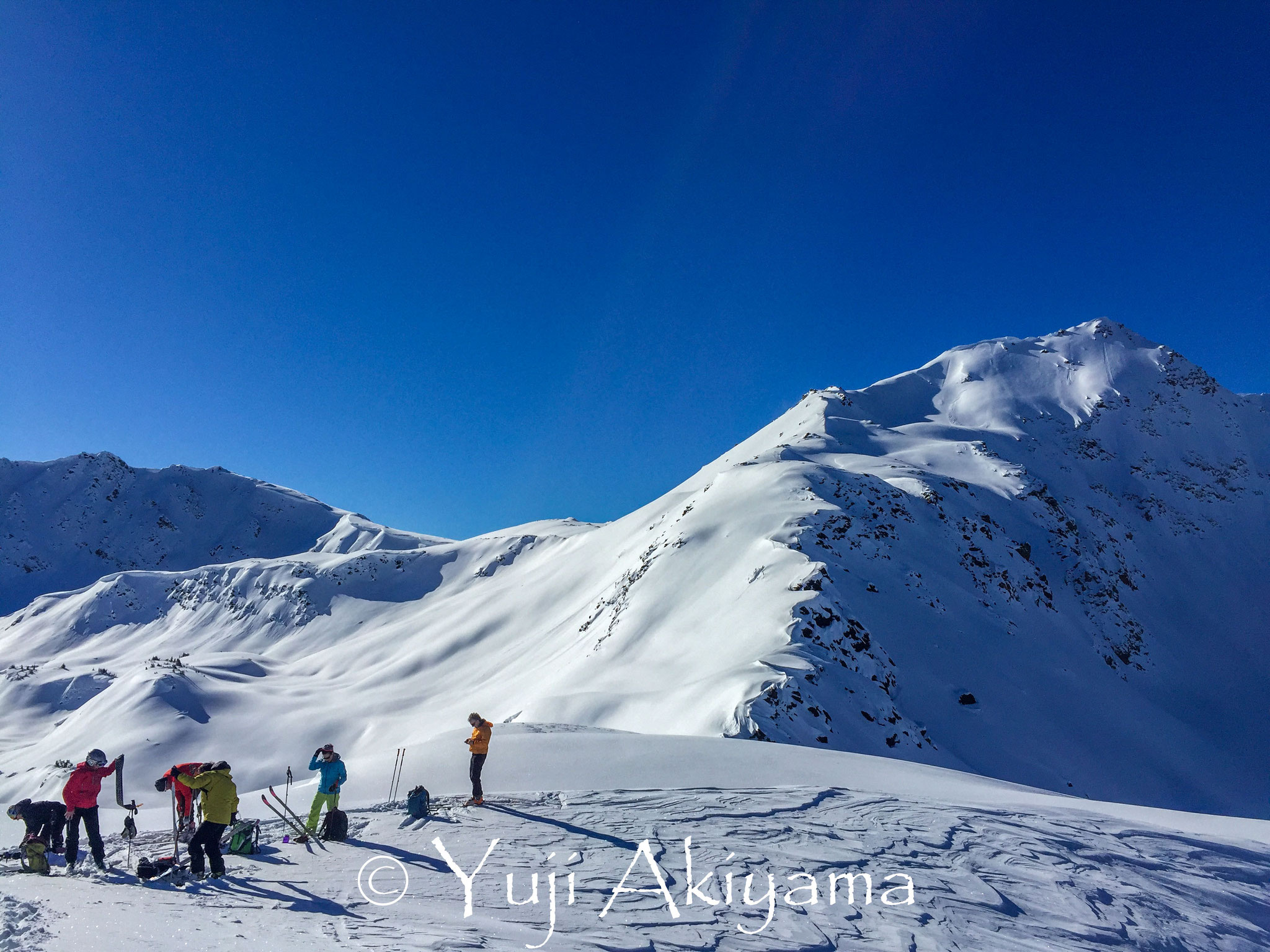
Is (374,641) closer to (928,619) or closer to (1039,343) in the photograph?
(928,619)

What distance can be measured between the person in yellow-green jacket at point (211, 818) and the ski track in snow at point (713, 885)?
0.38 meters

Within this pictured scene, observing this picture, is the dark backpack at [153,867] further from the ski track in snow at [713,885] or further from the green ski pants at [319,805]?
the green ski pants at [319,805]

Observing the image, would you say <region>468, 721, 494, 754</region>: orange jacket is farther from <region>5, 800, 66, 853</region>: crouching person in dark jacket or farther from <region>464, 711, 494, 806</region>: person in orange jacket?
<region>5, 800, 66, 853</region>: crouching person in dark jacket

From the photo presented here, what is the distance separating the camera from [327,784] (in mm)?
9547

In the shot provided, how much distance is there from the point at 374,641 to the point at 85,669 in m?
24.0

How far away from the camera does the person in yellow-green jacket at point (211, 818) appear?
7.97 m

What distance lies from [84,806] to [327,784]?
9.88 feet

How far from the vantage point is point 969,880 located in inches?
302

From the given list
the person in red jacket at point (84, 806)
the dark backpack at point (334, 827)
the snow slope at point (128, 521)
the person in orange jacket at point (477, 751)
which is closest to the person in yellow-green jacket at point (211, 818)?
the dark backpack at point (334, 827)

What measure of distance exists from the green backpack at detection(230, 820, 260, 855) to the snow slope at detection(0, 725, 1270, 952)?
0.32 m

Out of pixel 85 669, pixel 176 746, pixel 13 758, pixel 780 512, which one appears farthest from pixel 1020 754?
pixel 85 669

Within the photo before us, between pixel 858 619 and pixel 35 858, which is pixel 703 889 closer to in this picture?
pixel 35 858

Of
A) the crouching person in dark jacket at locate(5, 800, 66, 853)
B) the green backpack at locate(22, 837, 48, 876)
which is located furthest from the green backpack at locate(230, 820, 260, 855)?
the crouching person in dark jacket at locate(5, 800, 66, 853)

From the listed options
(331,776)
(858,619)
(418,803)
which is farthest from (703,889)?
(858,619)
